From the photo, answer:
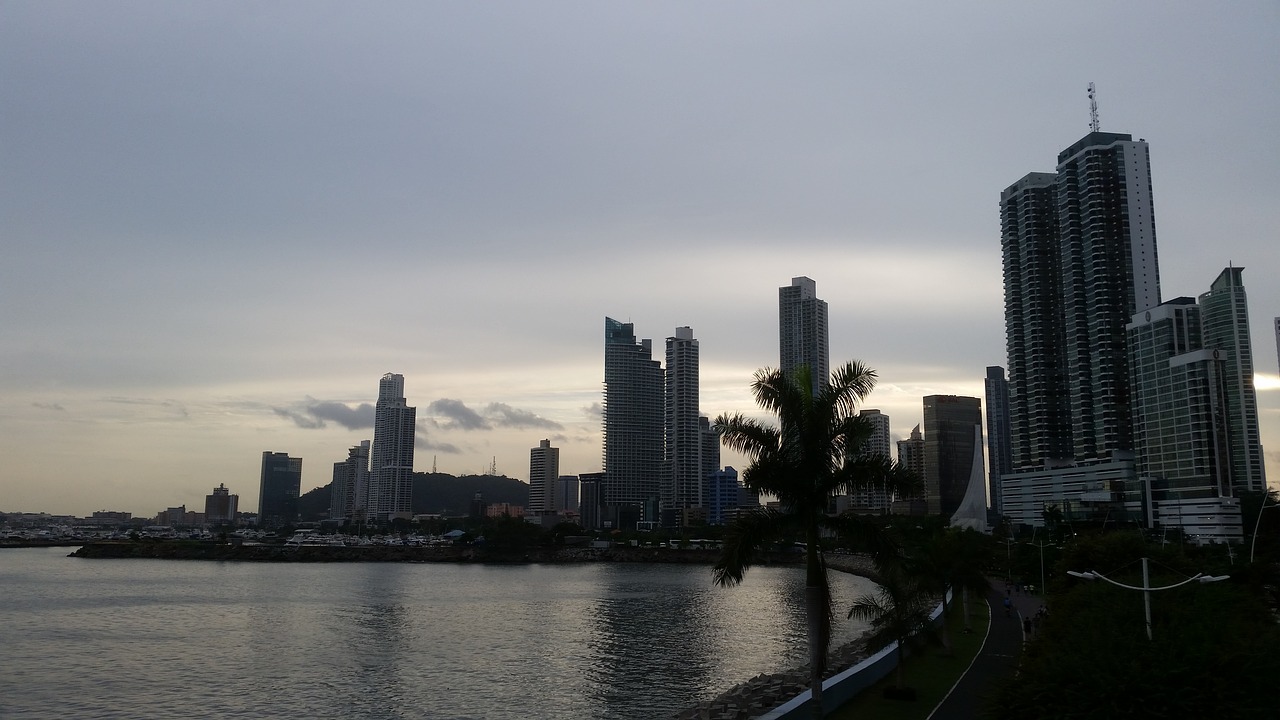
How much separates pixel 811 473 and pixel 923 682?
16.6 metres

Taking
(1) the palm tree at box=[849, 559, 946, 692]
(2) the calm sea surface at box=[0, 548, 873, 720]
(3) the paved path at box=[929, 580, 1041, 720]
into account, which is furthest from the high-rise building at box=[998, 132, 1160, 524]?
(1) the palm tree at box=[849, 559, 946, 692]

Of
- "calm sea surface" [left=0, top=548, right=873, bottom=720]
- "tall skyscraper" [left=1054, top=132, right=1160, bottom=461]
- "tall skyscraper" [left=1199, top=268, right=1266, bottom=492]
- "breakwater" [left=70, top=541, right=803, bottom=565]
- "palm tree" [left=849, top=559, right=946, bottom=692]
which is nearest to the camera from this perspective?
"palm tree" [left=849, top=559, right=946, bottom=692]

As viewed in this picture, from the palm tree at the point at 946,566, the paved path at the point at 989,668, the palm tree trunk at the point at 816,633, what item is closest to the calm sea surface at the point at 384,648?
the palm tree at the point at 946,566

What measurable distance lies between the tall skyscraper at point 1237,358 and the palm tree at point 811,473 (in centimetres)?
16252

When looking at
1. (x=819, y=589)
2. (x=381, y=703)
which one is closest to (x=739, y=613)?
(x=381, y=703)

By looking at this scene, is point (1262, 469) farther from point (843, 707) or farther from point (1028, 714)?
point (1028, 714)

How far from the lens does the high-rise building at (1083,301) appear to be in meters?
163

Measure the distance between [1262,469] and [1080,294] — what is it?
4306 centimetres

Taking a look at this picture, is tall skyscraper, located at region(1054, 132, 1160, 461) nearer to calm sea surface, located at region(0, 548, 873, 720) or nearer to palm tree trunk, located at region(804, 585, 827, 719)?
calm sea surface, located at region(0, 548, 873, 720)

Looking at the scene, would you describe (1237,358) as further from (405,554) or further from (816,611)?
(816,611)

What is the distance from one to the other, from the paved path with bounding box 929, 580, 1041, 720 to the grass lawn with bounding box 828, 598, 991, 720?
37 cm

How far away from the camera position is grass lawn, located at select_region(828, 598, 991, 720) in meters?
26.5

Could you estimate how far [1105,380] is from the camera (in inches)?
6422

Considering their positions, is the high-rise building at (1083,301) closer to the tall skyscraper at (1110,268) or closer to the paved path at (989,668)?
the tall skyscraper at (1110,268)
